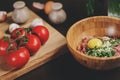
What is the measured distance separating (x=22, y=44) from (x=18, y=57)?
6 centimetres

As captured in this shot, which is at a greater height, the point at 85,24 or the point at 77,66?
the point at 85,24

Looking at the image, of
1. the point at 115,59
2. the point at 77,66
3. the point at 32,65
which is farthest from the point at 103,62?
the point at 32,65

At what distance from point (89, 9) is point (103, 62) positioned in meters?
0.29

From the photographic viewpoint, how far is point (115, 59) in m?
0.87

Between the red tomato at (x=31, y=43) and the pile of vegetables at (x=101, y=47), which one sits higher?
the red tomato at (x=31, y=43)

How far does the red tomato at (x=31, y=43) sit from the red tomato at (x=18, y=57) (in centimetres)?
3

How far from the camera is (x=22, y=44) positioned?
1.00 meters

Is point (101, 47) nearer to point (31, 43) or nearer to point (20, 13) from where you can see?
point (31, 43)

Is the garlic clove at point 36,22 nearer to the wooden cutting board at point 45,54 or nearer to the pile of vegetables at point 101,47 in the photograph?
the wooden cutting board at point 45,54

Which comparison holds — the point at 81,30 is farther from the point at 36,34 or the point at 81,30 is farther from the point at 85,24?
the point at 36,34

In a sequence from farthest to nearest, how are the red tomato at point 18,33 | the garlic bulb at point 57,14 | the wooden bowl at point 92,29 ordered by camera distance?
the garlic bulb at point 57,14
the red tomato at point 18,33
the wooden bowl at point 92,29

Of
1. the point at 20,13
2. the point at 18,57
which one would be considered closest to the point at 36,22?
the point at 20,13

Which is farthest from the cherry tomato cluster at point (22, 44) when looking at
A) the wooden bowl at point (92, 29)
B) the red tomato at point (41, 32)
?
the wooden bowl at point (92, 29)

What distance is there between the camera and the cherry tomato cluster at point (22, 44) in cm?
95
